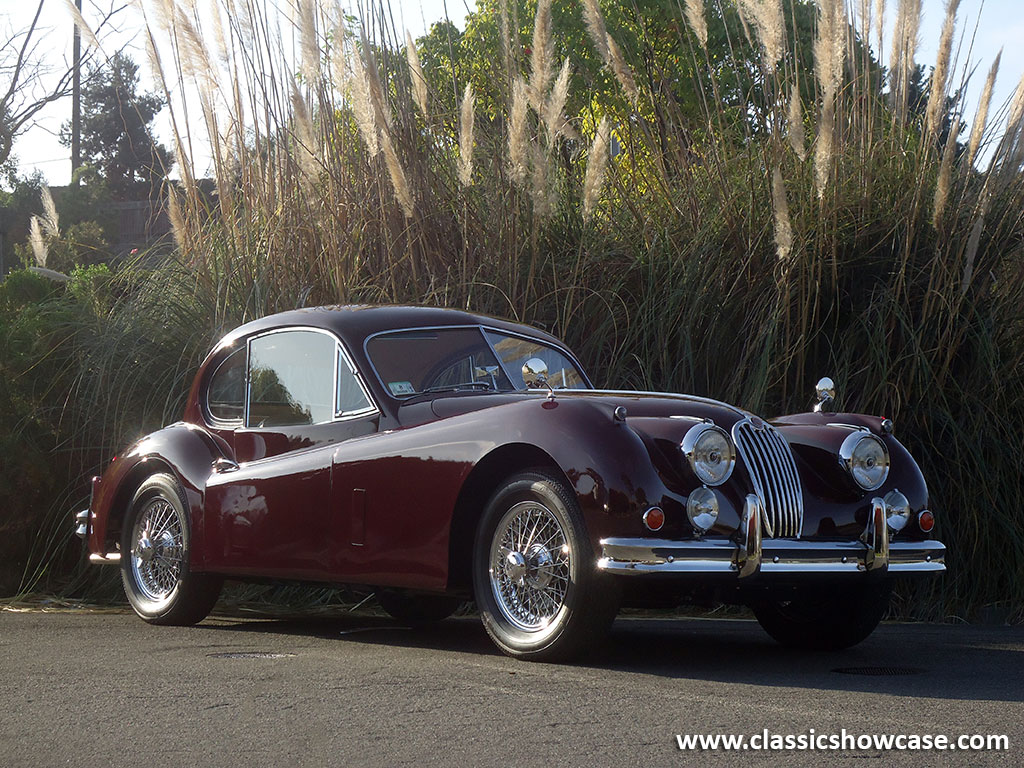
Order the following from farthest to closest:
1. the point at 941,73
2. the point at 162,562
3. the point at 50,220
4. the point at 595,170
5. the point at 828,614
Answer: the point at 50,220, the point at 941,73, the point at 595,170, the point at 162,562, the point at 828,614

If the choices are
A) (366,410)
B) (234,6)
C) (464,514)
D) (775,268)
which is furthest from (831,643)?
(234,6)

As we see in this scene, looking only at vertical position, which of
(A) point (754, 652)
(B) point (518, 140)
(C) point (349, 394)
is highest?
(B) point (518, 140)

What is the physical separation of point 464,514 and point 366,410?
35.0 inches

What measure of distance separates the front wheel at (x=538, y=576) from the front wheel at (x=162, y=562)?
5.91 ft

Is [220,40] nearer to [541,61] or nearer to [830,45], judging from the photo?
[541,61]

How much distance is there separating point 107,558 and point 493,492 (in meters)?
2.51

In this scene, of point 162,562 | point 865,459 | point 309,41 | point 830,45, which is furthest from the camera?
point 309,41

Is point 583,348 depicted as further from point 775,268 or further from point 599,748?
point 599,748

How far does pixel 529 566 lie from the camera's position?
4758 mm

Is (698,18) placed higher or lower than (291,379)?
higher

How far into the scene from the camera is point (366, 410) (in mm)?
5734

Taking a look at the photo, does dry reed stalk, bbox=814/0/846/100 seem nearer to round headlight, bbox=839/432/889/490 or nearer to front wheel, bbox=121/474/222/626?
round headlight, bbox=839/432/889/490

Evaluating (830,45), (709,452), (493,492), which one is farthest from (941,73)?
(493,492)

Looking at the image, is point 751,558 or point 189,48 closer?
Answer: point 751,558
